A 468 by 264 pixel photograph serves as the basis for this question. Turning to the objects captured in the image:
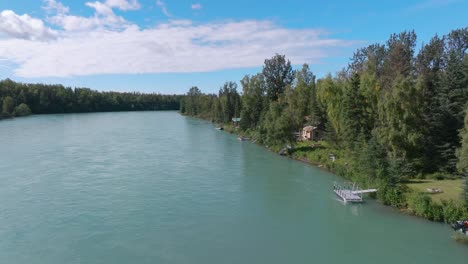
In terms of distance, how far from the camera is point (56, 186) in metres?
29.9

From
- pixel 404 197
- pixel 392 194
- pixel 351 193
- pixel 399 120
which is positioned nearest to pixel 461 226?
pixel 404 197

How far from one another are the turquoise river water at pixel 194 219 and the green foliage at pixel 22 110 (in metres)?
89.8

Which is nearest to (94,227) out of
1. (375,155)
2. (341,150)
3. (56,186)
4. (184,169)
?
(56,186)

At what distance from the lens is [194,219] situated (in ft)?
74.9

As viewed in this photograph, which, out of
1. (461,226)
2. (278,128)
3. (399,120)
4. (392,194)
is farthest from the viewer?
(278,128)

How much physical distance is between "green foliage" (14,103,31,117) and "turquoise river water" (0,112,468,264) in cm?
8977

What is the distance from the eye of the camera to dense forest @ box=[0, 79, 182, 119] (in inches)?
4791

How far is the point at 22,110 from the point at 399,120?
120 meters

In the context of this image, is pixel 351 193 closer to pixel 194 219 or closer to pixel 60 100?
pixel 194 219

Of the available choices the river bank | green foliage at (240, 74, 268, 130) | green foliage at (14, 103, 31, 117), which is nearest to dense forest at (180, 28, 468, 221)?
the river bank

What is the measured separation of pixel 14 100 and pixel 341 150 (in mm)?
119120

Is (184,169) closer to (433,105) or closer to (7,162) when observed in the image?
(7,162)

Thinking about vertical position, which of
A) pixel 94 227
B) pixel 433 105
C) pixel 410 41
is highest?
pixel 410 41

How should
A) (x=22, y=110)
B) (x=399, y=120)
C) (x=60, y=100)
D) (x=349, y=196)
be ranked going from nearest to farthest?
(x=349, y=196), (x=399, y=120), (x=22, y=110), (x=60, y=100)
